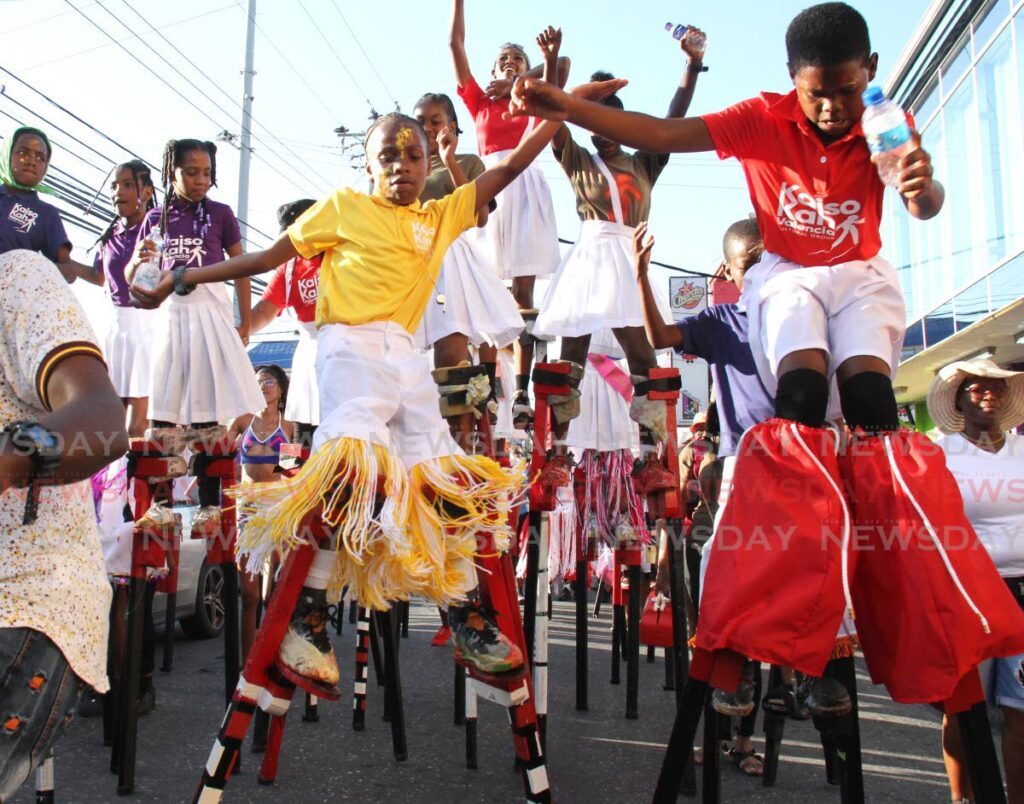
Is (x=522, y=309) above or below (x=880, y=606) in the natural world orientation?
above

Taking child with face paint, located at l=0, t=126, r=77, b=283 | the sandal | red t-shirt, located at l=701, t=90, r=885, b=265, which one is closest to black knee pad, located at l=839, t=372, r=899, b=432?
red t-shirt, located at l=701, t=90, r=885, b=265

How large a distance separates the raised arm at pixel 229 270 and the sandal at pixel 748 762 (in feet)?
10.7

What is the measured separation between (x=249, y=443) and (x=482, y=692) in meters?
3.84

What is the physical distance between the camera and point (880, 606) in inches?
95.5

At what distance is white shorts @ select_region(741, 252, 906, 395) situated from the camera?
271cm

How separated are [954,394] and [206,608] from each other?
6.30 metres

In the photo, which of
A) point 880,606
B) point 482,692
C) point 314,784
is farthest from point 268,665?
point 880,606

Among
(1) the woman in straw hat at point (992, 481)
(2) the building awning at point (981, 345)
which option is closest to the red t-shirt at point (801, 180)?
(1) the woman in straw hat at point (992, 481)

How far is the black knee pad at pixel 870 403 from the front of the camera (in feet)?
8.48

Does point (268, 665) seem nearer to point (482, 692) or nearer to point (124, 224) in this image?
point (482, 692)

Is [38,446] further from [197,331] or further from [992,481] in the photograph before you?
[992,481]

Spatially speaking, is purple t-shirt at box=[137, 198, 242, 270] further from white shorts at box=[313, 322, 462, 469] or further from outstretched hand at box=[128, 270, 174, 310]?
white shorts at box=[313, 322, 462, 469]

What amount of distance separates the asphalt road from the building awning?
6.59 meters

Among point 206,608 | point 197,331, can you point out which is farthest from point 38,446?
point 206,608
